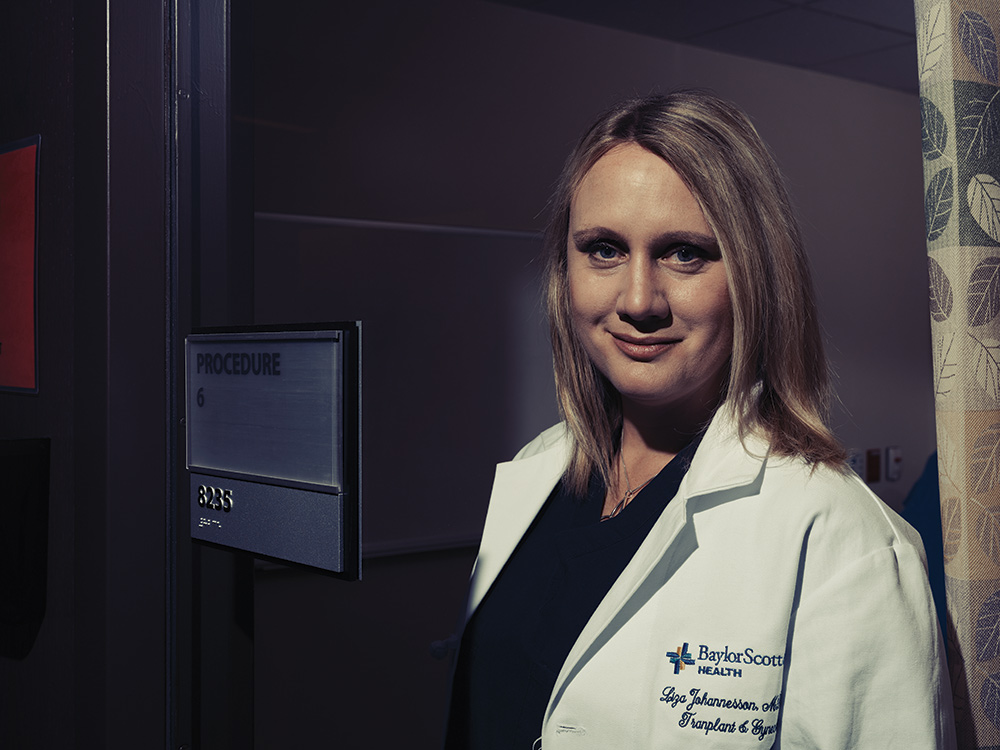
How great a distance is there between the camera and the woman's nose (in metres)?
0.79

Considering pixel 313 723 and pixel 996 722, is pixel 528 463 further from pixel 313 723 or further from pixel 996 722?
pixel 313 723

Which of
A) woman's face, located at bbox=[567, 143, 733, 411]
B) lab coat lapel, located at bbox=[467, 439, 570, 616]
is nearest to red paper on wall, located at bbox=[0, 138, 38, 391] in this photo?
lab coat lapel, located at bbox=[467, 439, 570, 616]

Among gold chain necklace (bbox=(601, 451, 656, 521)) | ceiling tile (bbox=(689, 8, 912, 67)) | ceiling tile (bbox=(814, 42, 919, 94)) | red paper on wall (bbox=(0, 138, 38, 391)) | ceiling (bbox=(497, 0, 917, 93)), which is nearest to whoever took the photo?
gold chain necklace (bbox=(601, 451, 656, 521))

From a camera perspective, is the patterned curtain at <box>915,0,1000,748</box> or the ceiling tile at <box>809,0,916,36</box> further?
the ceiling tile at <box>809,0,916,36</box>

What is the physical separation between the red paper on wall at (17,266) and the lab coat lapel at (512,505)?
1.92 feet

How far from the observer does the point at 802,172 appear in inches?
122

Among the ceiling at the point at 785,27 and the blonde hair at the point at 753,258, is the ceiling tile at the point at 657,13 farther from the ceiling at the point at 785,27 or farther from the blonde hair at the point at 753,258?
the blonde hair at the point at 753,258

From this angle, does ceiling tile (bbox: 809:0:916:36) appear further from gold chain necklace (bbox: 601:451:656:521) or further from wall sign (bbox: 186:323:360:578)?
wall sign (bbox: 186:323:360:578)

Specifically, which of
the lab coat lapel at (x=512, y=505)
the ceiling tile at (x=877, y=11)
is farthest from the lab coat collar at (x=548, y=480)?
the ceiling tile at (x=877, y=11)

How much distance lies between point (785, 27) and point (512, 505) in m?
1.82

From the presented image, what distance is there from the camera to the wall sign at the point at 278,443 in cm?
71

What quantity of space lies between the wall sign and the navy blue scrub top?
0.86 feet

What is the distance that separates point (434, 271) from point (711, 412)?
4.81 feet

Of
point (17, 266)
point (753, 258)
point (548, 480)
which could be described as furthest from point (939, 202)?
point (17, 266)
